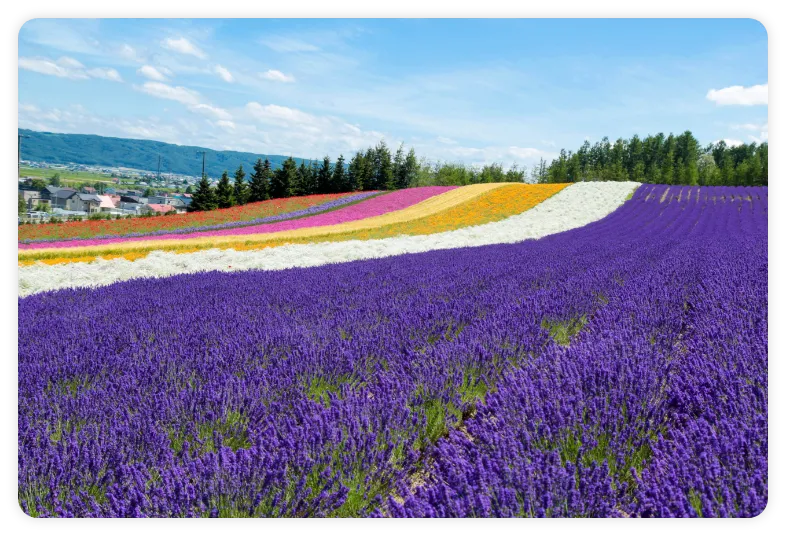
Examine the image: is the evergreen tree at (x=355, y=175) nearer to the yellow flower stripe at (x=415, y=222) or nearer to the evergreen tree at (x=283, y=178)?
the evergreen tree at (x=283, y=178)

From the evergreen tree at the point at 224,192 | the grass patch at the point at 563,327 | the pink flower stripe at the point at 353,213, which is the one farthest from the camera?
the evergreen tree at the point at 224,192

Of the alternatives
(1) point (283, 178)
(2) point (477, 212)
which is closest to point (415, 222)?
(2) point (477, 212)

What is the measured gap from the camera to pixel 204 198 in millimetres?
35906

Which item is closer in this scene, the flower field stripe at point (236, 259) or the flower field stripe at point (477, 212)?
the flower field stripe at point (236, 259)

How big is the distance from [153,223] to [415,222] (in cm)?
1296

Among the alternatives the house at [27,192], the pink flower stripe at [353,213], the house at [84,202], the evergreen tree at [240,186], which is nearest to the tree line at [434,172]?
the evergreen tree at [240,186]

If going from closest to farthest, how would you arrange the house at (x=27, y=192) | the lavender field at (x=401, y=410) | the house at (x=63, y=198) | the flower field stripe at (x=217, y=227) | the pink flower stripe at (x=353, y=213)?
the lavender field at (x=401, y=410) < the house at (x=27, y=192) < the flower field stripe at (x=217, y=227) < the pink flower stripe at (x=353, y=213) < the house at (x=63, y=198)

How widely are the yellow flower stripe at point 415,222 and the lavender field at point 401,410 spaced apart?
1047 cm

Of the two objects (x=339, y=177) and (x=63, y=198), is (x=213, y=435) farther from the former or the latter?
(x=63, y=198)

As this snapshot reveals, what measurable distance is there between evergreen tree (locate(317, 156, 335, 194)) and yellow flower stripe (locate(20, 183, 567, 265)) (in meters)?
10.9

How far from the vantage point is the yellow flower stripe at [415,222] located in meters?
13.7

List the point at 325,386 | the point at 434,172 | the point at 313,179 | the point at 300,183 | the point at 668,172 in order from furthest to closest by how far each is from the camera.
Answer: the point at 434,172, the point at 668,172, the point at 313,179, the point at 300,183, the point at 325,386

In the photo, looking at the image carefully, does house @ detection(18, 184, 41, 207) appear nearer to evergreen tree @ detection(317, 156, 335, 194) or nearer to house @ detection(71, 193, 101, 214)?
evergreen tree @ detection(317, 156, 335, 194)
